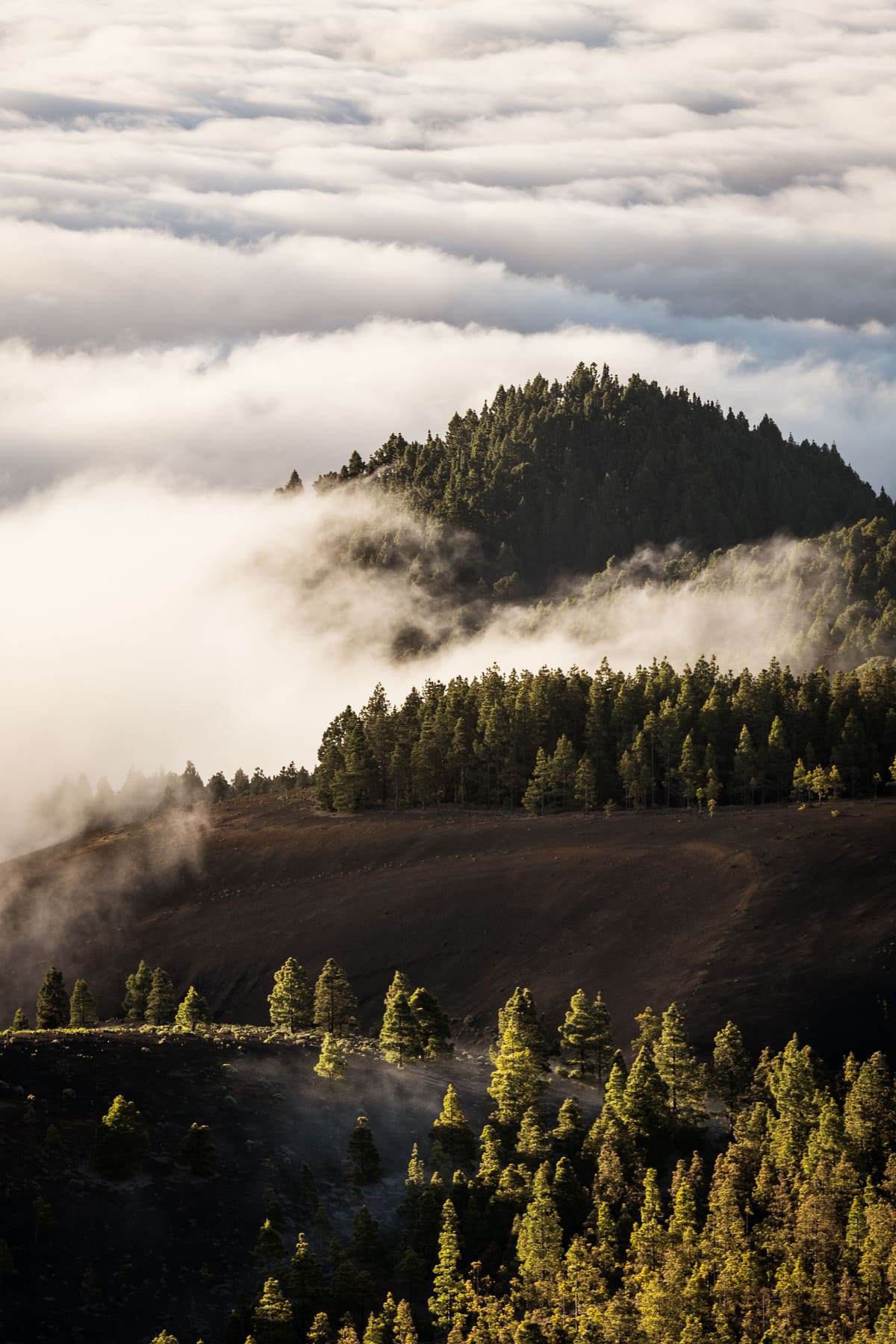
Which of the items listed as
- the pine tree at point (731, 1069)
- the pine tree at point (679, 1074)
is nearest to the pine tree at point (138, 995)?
the pine tree at point (679, 1074)

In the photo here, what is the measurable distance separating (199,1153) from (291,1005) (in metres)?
32.1

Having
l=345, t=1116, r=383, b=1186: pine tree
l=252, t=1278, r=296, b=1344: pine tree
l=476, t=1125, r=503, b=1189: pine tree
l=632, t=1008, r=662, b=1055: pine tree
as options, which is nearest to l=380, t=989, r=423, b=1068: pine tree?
l=345, t=1116, r=383, b=1186: pine tree

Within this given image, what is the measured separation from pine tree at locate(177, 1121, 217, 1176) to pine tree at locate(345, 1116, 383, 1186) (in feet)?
30.5

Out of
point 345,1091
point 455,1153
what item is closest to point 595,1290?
point 455,1153

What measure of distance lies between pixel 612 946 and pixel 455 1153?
48574 millimetres

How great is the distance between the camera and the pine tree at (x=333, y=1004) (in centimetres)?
14550

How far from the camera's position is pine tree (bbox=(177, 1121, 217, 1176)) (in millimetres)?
115438

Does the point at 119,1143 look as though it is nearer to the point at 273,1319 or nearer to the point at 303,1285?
the point at 303,1285

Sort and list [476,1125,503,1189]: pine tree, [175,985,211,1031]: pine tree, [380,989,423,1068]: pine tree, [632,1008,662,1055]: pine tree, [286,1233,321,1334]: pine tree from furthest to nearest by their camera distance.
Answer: [175,985,211,1031]: pine tree < [380,989,423,1068]: pine tree < [632,1008,662,1055]: pine tree < [476,1125,503,1189]: pine tree < [286,1233,321,1334]: pine tree

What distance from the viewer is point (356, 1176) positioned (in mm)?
118562

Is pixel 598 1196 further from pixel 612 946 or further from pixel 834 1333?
pixel 612 946

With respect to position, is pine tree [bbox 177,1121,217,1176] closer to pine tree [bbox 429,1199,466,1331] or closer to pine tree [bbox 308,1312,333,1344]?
pine tree [bbox 429,1199,466,1331]

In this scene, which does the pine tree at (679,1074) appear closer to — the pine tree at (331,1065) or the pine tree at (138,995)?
the pine tree at (331,1065)

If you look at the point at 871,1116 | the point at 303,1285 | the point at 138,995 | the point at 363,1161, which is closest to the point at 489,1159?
the point at 363,1161
